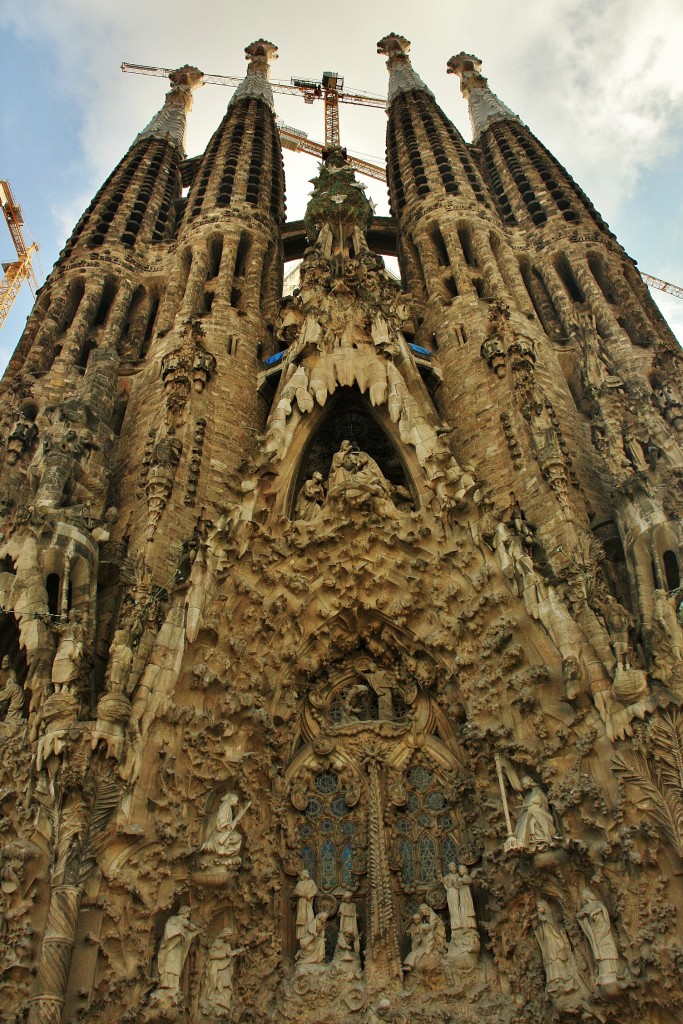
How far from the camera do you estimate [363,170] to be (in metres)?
37.1

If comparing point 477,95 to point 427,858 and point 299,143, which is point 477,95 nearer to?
point 299,143

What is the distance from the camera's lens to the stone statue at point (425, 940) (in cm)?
834

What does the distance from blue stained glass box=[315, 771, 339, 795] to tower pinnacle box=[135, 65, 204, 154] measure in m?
21.2

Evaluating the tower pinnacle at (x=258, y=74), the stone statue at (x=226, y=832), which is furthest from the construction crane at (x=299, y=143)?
the stone statue at (x=226, y=832)

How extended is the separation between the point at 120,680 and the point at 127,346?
9772mm

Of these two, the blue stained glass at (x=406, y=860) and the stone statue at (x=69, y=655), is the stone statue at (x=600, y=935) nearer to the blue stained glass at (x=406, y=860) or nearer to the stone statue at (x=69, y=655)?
the blue stained glass at (x=406, y=860)

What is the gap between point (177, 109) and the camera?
1108 inches

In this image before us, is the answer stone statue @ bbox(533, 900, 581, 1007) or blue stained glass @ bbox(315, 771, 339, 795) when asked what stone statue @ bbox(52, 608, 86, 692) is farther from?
stone statue @ bbox(533, 900, 581, 1007)

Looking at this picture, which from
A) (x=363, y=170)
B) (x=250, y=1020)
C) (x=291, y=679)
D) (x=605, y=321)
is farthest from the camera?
(x=363, y=170)

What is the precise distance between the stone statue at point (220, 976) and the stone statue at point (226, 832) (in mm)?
772

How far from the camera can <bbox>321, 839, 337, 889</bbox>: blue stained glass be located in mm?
9227

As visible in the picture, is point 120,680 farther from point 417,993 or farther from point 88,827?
point 417,993

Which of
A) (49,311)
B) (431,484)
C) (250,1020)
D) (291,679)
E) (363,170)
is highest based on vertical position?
(363,170)

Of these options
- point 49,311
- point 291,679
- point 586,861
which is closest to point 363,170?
point 49,311
